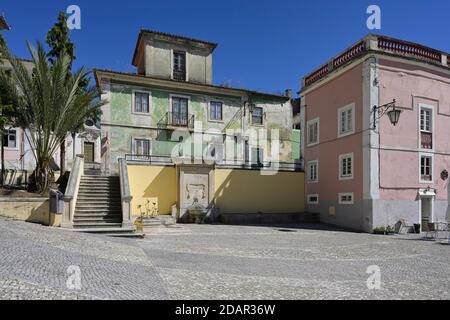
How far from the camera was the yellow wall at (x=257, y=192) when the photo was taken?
20703 mm

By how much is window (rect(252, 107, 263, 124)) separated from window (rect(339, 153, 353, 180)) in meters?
9.65

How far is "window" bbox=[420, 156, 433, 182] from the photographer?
18734 mm

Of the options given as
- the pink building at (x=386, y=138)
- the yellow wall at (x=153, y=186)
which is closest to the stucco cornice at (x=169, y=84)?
the yellow wall at (x=153, y=186)

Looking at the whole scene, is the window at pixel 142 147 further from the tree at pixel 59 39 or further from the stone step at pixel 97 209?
the stone step at pixel 97 209

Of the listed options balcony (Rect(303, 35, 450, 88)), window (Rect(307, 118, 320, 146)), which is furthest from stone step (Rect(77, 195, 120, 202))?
balcony (Rect(303, 35, 450, 88))

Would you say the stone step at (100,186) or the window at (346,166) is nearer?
the stone step at (100,186)

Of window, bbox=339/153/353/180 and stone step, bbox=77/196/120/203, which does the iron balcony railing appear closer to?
window, bbox=339/153/353/180

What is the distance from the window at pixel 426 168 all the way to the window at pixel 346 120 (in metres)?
3.91

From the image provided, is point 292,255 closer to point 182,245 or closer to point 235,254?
point 235,254

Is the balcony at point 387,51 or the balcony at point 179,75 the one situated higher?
the balcony at point 179,75

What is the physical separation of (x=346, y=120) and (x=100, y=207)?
13187mm

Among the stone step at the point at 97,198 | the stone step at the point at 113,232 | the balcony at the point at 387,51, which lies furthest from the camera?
the balcony at the point at 387,51

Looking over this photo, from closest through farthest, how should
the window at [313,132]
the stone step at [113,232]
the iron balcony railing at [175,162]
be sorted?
1. the stone step at [113,232]
2. the iron balcony railing at [175,162]
3. the window at [313,132]

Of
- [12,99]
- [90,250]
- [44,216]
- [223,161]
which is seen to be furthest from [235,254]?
[223,161]
